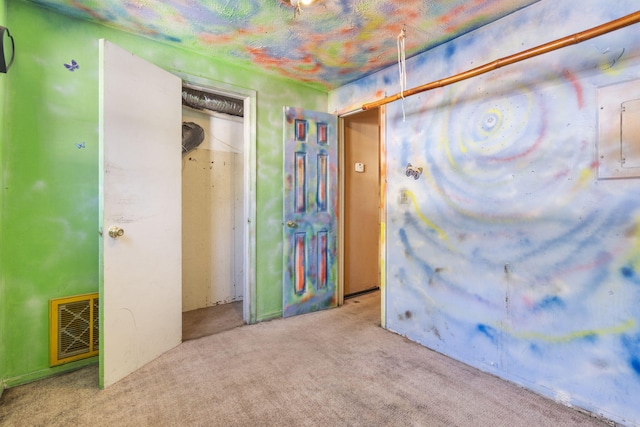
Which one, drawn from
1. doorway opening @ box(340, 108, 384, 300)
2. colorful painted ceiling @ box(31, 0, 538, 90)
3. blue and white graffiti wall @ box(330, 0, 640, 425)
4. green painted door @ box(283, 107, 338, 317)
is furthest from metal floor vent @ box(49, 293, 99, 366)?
blue and white graffiti wall @ box(330, 0, 640, 425)

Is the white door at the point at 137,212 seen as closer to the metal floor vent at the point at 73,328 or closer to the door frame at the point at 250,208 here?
the metal floor vent at the point at 73,328

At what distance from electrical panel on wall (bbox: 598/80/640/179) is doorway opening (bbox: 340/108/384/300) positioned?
2.16 m

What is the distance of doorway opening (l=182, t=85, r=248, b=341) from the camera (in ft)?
10.6

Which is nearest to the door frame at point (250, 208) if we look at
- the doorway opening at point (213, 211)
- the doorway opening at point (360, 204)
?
the doorway opening at point (213, 211)

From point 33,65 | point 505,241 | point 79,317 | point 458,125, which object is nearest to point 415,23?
point 458,125

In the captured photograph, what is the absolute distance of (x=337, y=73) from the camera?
2934 millimetres

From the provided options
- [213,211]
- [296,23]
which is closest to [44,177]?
[213,211]

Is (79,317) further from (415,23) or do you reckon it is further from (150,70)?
(415,23)

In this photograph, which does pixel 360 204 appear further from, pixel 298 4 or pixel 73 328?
pixel 73 328

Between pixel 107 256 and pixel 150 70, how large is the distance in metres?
1.32

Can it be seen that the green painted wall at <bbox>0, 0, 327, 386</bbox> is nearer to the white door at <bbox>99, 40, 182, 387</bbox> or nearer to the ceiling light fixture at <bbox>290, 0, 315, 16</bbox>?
the white door at <bbox>99, 40, 182, 387</bbox>

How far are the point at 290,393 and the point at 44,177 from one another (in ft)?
6.91

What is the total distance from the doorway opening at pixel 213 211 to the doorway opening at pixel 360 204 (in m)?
1.24

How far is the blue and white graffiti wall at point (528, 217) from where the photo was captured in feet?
5.28
